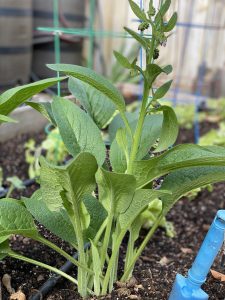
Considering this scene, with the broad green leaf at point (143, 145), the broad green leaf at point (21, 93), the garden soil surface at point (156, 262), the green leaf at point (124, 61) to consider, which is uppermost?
the green leaf at point (124, 61)

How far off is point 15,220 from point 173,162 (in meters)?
0.41

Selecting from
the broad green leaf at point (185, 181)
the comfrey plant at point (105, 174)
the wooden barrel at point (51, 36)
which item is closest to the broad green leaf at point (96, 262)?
the comfrey plant at point (105, 174)

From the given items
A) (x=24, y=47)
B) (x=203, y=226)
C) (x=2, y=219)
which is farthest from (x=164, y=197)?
(x=24, y=47)

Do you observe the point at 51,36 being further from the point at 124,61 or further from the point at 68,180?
the point at 68,180

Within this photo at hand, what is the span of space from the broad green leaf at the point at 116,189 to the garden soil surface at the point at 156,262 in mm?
264

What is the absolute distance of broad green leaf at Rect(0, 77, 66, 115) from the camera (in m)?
1.06

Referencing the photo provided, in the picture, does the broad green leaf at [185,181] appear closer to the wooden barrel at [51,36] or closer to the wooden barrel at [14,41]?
the wooden barrel at [14,41]

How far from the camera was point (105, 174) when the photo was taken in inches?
38.8

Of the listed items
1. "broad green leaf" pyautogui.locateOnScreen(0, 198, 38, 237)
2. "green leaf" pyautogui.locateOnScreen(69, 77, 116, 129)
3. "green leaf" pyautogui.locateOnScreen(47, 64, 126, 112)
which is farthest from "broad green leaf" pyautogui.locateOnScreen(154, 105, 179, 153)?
"broad green leaf" pyautogui.locateOnScreen(0, 198, 38, 237)

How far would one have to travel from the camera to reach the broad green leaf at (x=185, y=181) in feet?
3.64

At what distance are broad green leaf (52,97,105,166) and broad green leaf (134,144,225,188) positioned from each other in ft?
0.40

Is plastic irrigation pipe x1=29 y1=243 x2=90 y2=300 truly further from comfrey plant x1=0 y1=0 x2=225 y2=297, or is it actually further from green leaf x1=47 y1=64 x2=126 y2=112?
green leaf x1=47 y1=64 x2=126 y2=112

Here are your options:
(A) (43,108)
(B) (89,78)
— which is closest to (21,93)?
(A) (43,108)

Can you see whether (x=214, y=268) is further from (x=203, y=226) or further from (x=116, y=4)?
(x=116, y=4)
